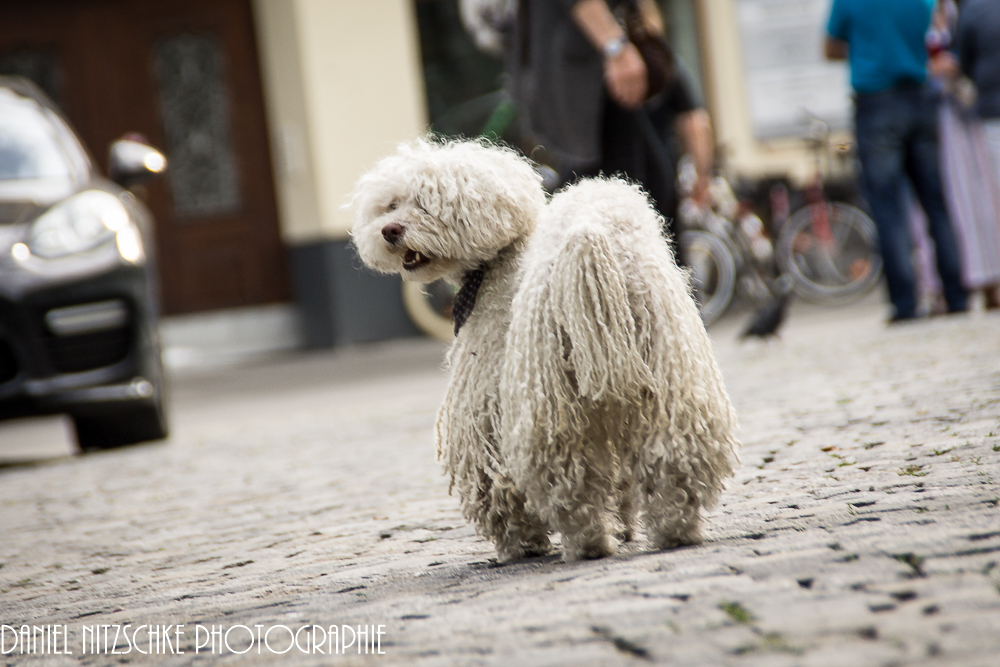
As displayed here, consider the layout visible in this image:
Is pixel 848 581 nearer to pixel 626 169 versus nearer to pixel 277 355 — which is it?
pixel 626 169

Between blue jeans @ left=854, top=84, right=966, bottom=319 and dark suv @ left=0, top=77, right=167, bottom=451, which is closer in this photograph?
dark suv @ left=0, top=77, right=167, bottom=451

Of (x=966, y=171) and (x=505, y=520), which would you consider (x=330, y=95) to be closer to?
(x=966, y=171)

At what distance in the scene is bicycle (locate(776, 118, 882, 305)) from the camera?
11.3 m

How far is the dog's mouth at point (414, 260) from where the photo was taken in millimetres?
2707

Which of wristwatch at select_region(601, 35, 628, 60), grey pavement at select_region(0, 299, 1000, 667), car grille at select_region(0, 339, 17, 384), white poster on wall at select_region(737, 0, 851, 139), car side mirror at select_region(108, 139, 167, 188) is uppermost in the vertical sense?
white poster on wall at select_region(737, 0, 851, 139)

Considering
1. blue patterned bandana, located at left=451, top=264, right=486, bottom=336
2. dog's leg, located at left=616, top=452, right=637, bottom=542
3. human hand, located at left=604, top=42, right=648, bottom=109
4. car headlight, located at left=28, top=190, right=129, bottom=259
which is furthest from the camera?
car headlight, located at left=28, top=190, right=129, bottom=259

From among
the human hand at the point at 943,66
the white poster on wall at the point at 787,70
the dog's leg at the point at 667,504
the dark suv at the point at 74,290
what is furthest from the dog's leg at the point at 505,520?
the white poster on wall at the point at 787,70

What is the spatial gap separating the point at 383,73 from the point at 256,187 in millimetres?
1828

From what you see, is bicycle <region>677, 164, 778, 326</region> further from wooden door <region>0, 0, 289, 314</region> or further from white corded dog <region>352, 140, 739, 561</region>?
white corded dog <region>352, 140, 739, 561</region>

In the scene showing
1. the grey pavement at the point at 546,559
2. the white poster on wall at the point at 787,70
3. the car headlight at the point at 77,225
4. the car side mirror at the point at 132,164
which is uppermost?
the white poster on wall at the point at 787,70

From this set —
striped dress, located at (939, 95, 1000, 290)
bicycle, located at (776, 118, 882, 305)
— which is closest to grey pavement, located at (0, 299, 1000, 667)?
striped dress, located at (939, 95, 1000, 290)

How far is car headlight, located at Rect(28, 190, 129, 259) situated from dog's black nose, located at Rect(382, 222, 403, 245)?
350 cm

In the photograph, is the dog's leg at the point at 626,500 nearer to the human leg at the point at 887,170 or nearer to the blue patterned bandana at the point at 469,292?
the blue patterned bandana at the point at 469,292

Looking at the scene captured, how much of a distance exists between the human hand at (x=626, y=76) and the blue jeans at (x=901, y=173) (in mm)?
3555
